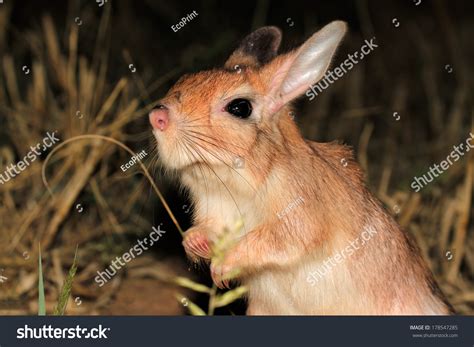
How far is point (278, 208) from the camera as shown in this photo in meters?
5.18

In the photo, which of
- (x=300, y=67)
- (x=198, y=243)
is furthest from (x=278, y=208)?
(x=300, y=67)

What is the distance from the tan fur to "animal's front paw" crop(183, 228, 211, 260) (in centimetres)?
2

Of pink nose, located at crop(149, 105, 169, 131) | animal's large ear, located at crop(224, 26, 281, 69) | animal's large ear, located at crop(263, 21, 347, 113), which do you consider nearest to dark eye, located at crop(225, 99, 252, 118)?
animal's large ear, located at crop(263, 21, 347, 113)

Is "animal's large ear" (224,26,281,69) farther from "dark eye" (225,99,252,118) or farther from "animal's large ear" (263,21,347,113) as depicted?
"dark eye" (225,99,252,118)

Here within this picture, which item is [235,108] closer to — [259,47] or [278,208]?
[278,208]

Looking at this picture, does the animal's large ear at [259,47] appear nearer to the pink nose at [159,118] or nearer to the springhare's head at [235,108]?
the springhare's head at [235,108]

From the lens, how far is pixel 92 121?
25.6ft

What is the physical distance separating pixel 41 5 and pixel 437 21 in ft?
17.5

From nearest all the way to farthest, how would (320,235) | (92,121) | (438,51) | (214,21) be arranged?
(320,235) → (92,121) → (214,21) → (438,51)

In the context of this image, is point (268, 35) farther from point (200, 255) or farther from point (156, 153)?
point (200, 255)

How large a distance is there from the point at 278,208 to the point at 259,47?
48.6 inches

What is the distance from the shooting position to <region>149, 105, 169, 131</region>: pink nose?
16.0 ft
